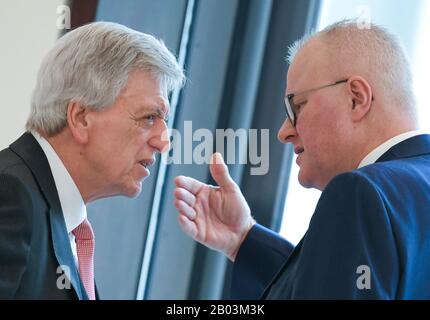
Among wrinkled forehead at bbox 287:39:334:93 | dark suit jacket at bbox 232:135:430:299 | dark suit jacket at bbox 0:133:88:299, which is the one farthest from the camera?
wrinkled forehead at bbox 287:39:334:93

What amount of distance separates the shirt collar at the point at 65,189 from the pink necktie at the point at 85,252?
0.06m

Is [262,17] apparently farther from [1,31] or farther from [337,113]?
[337,113]

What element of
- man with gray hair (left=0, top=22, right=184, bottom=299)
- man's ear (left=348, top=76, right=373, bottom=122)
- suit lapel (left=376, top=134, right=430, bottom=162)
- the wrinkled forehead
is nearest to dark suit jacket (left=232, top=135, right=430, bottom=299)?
suit lapel (left=376, top=134, right=430, bottom=162)

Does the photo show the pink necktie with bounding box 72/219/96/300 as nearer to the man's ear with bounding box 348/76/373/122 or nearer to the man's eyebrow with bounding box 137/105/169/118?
the man's eyebrow with bounding box 137/105/169/118

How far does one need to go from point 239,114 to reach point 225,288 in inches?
25.9

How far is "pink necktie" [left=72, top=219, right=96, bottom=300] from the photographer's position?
2.25m

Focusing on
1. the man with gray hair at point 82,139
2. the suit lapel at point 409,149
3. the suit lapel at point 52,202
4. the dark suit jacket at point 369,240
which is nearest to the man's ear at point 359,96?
the suit lapel at point 409,149

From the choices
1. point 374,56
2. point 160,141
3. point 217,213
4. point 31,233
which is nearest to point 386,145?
point 374,56

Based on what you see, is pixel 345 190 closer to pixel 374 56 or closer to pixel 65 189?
pixel 374 56

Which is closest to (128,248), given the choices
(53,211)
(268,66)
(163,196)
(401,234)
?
(163,196)

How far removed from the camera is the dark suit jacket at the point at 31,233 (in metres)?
1.88

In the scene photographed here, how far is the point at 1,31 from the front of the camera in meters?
2.82

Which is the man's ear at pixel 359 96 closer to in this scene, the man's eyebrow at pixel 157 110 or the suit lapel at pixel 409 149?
the suit lapel at pixel 409 149

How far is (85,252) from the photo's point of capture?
7.48 ft
